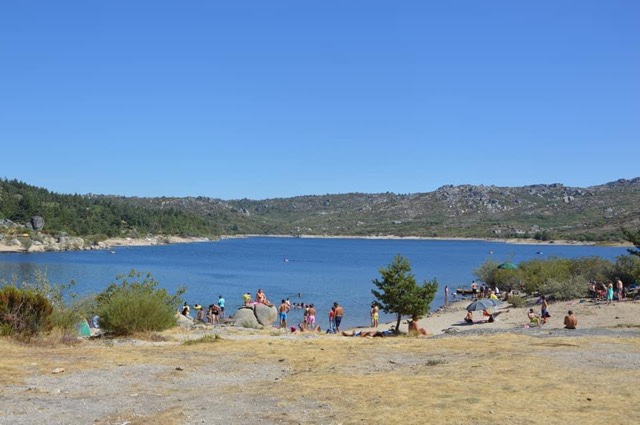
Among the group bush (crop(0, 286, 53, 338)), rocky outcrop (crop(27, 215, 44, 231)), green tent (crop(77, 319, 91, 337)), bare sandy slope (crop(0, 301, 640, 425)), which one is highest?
rocky outcrop (crop(27, 215, 44, 231))

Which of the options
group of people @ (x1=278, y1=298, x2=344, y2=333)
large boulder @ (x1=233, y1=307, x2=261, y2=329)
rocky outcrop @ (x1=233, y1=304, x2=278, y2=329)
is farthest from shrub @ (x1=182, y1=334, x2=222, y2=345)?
rocky outcrop @ (x1=233, y1=304, x2=278, y2=329)

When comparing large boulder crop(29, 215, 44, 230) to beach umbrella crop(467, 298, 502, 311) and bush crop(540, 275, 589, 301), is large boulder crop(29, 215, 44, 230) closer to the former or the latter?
beach umbrella crop(467, 298, 502, 311)

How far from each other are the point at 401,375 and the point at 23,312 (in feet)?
34.4

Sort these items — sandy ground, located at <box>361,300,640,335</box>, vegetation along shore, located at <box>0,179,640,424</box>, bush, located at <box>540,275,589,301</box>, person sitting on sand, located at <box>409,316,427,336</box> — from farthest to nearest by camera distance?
bush, located at <box>540,275,589,301</box>, sandy ground, located at <box>361,300,640,335</box>, person sitting on sand, located at <box>409,316,427,336</box>, vegetation along shore, located at <box>0,179,640,424</box>

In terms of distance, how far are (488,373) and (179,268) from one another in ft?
260

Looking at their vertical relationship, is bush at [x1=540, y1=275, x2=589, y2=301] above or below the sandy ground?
above

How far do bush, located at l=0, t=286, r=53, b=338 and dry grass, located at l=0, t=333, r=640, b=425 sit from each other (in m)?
0.74

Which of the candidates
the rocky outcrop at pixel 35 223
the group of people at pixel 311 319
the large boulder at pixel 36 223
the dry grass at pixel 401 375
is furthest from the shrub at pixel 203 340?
the large boulder at pixel 36 223

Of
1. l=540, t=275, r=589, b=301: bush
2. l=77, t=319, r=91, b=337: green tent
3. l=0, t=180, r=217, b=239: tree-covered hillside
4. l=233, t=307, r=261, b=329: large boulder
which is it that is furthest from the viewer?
l=0, t=180, r=217, b=239: tree-covered hillside

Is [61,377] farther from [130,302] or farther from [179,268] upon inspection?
[179,268]

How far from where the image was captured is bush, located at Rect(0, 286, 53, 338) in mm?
16125

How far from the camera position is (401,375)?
499 inches

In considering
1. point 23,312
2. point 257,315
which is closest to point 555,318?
point 257,315

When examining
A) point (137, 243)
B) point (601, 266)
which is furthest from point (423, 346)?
point (137, 243)
